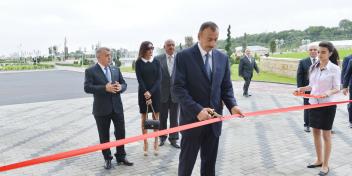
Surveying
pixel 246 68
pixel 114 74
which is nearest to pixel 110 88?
pixel 114 74

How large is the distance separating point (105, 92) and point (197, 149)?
1.92 meters

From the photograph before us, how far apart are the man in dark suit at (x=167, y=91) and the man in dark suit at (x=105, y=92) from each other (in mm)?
1168

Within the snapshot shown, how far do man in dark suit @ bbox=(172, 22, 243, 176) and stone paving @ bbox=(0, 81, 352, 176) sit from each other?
4.78 ft

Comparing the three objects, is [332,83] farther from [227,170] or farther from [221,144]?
[221,144]

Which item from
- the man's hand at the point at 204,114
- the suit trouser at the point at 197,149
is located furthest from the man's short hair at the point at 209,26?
the suit trouser at the point at 197,149

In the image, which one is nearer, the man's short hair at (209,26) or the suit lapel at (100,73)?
the man's short hair at (209,26)

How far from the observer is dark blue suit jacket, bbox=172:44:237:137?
3.51m

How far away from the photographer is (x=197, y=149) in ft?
11.9

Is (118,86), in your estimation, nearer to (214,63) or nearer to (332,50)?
(214,63)

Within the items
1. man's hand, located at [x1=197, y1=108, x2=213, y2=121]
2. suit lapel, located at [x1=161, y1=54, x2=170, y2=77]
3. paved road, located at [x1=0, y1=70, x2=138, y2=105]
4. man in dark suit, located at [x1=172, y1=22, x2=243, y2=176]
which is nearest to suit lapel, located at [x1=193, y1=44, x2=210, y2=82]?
man in dark suit, located at [x1=172, y1=22, x2=243, y2=176]

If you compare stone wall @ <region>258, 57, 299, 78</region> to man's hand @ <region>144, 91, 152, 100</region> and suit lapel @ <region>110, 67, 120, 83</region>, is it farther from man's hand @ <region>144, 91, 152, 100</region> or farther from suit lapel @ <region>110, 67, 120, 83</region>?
suit lapel @ <region>110, 67, 120, 83</region>

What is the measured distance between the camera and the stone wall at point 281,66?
2048cm

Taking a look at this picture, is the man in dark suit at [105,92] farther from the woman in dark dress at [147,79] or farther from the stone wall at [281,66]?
the stone wall at [281,66]

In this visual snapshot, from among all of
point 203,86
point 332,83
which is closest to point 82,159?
point 203,86
